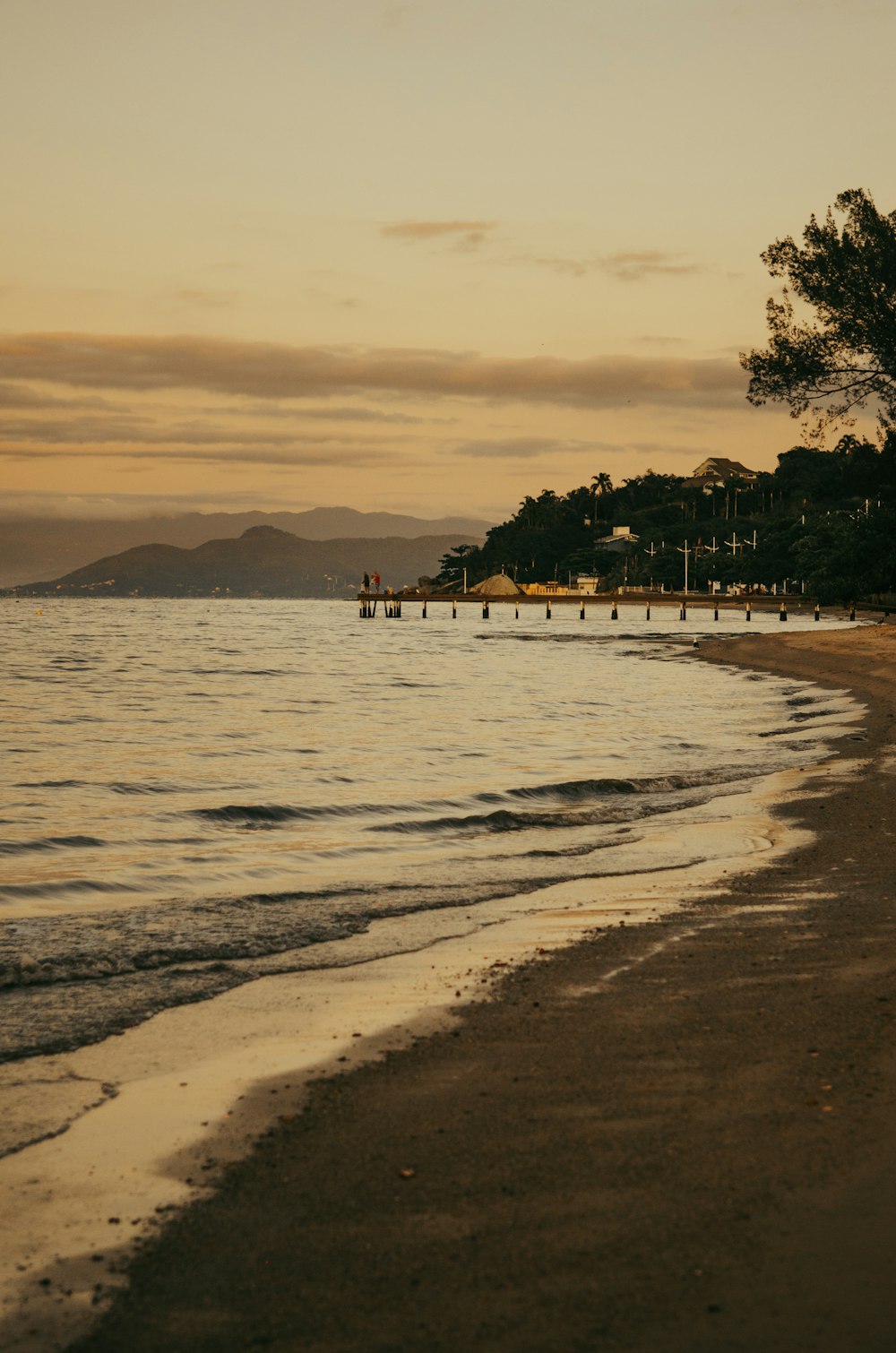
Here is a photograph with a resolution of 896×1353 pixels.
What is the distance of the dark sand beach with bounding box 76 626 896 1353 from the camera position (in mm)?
3299

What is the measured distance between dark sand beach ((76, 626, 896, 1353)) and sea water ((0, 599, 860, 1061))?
2090mm

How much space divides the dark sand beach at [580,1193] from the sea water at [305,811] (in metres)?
2.09

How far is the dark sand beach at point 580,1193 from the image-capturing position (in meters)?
3.30

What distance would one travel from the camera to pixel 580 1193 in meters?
4.00

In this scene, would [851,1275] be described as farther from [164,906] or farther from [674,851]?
[674,851]

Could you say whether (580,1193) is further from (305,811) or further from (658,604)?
(658,604)

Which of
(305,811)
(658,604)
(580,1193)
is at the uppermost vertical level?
(658,604)

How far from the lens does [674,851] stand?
11.1m

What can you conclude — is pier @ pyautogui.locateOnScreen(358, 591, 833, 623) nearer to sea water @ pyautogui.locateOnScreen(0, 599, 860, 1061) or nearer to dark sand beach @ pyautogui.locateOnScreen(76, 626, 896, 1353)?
sea water @ pyautogui.locateOnScreen(0, 599, 860, 1061)

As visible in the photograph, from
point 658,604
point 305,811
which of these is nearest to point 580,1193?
point 305,811

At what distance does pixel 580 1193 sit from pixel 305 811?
1071 cm

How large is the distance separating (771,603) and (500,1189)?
148607 millimetres

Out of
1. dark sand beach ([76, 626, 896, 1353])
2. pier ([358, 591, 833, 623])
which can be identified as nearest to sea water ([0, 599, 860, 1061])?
dark sand beach ([76, 626, 896, 1353])

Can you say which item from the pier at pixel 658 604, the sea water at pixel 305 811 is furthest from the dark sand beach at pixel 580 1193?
the pier at pixel 658 604
